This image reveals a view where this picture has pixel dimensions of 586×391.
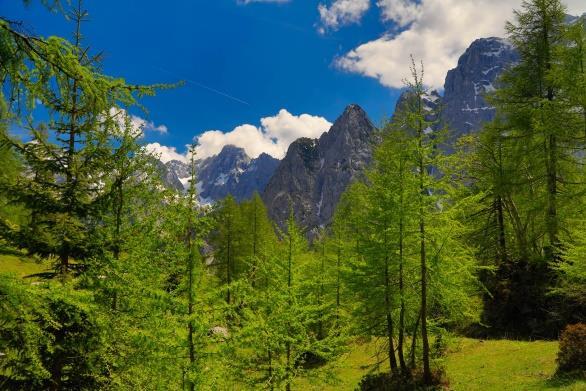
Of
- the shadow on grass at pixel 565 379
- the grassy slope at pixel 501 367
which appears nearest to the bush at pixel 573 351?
the shadow on grass at pixel 565 379

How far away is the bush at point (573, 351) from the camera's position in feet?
49.2

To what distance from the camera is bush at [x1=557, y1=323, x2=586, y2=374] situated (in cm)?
1500

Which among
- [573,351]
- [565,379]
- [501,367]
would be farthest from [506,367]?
[565,379]

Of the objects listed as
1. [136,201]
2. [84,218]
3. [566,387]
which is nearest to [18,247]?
[84,218]

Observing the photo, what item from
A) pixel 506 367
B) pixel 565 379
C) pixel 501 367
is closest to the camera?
pixel 565 379

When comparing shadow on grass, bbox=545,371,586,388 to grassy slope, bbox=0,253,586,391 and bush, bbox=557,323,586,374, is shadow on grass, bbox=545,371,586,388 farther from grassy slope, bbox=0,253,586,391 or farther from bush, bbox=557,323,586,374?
bush, bbox=557,323,586,374

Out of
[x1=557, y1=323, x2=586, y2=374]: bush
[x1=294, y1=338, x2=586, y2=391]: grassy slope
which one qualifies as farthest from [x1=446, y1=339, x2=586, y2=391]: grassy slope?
[x1=557, y1=323, x2=586, y2=374]: bush

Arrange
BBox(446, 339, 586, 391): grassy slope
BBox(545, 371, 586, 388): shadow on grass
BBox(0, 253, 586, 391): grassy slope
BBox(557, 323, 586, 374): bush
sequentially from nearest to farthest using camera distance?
BBox(545, 371, 586, 388): shadow on grass
BBox(557, 323, 586, 374): bush
BBox(446, 339, 586, 391): grassy slope
BBox(0, 253, 586, 391): grassy slope

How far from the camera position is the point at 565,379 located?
1470 centimetres

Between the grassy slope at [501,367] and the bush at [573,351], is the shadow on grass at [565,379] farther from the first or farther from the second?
the bush at [573,351]

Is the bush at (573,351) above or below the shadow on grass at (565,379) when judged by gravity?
above

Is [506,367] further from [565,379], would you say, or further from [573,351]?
[565,379]

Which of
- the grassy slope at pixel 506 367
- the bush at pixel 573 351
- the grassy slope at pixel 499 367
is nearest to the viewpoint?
the bush at pixel 573 351

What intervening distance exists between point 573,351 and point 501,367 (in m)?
3.89
